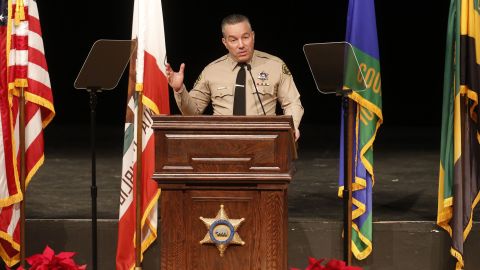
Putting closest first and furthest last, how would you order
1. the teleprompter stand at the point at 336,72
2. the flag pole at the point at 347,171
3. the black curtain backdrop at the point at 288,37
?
the teleprompter stand at the point at 336,72 → the flag pole at the point at 347,171 → the black curtain backdrop at the point at 288,37

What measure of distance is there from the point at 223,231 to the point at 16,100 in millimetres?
1748

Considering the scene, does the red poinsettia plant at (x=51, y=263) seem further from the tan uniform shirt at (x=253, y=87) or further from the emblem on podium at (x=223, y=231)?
the tan uniform shirt at (x=253, y=87)

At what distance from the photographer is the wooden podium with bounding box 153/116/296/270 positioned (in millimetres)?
4043

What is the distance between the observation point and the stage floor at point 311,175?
5707mm

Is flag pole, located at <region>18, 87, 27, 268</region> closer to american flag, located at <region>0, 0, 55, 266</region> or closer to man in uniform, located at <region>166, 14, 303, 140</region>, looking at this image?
american flag, located at <region>0, 0, 55, 266</region>

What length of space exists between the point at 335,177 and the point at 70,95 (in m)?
4.04

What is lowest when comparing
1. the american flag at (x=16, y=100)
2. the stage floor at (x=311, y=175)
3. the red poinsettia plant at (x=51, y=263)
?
the stage floor at (x=311, y=175)

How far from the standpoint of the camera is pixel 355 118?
5.32 m

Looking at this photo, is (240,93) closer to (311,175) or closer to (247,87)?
(247,87)

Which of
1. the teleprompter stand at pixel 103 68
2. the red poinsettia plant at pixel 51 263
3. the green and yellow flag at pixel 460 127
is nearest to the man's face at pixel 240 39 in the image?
the teleprompter stand at pixel 103 68

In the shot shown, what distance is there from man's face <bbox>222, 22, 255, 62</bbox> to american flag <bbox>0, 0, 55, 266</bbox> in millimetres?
1122

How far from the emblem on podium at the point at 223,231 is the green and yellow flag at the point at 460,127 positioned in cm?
159

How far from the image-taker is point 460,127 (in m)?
5.16

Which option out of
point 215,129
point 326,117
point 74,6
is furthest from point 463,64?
point 74,6
